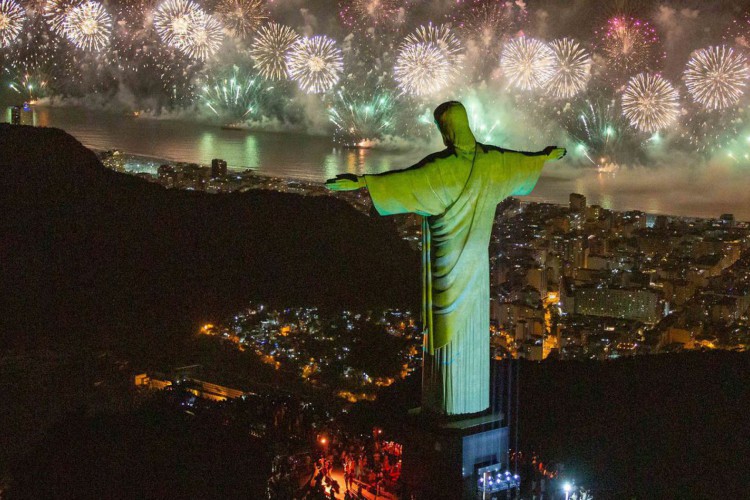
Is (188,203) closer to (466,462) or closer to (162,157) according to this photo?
(162,157)

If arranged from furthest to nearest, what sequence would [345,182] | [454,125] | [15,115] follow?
[15,115], [454,125], [345,182]

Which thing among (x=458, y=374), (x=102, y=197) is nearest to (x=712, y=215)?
(x=102, y=197)

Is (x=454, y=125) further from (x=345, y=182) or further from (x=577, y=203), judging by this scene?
(x=577, y=203)

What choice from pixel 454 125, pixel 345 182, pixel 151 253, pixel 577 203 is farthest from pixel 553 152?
pixel 577 203

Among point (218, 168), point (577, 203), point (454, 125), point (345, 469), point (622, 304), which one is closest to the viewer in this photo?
point (454, 125)

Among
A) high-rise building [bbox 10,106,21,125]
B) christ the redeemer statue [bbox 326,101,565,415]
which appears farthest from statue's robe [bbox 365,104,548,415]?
high-rise building [bbox 10,106,21,125]

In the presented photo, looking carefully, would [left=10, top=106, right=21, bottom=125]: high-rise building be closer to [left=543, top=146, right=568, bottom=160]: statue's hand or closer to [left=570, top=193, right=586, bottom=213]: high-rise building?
[left=570, top=193, right=586, bottom=213]: high-rise building
